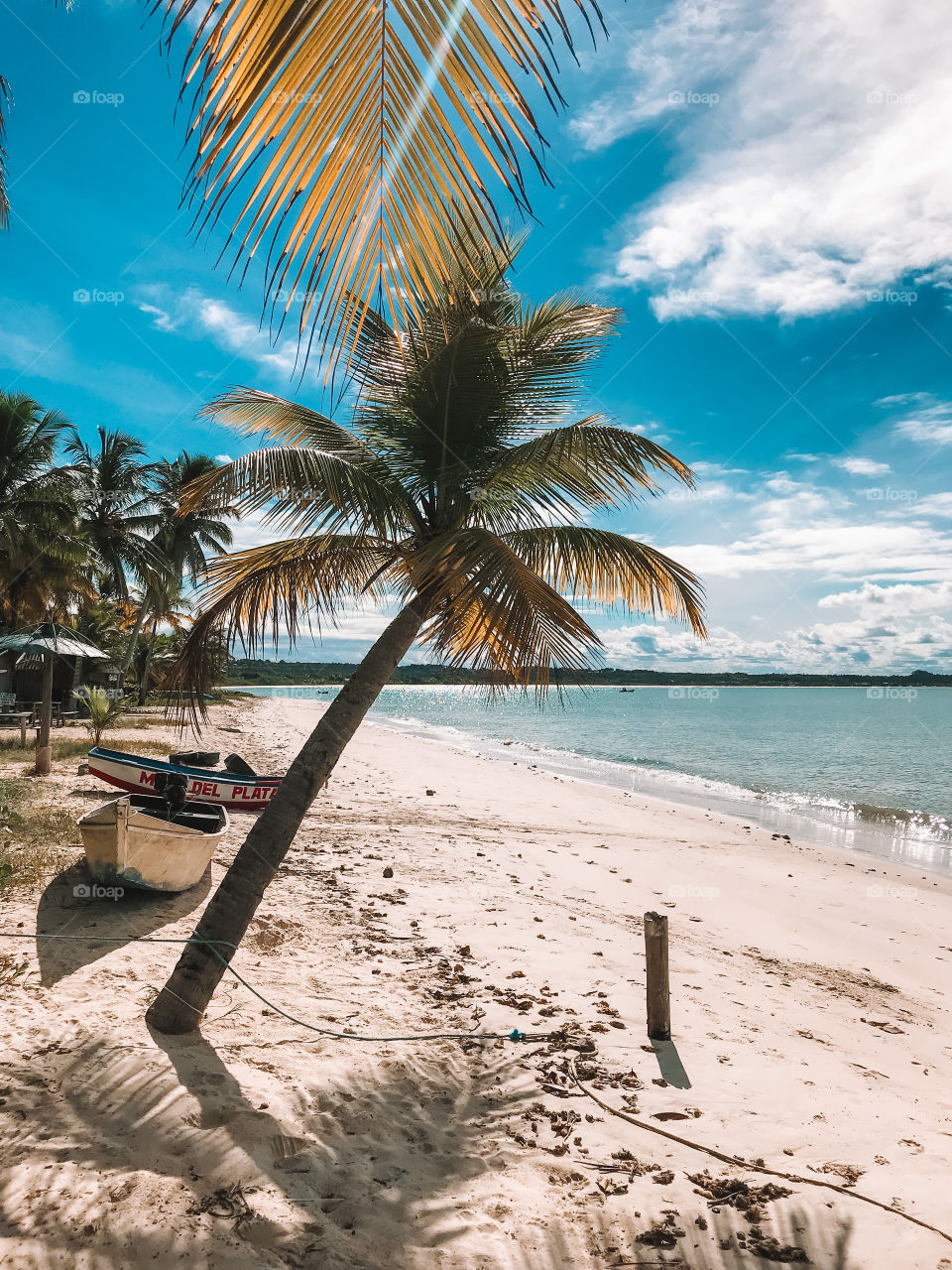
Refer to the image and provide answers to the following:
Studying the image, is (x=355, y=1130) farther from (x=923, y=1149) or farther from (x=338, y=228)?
(x=338, y=228)

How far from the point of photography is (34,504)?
18891mm

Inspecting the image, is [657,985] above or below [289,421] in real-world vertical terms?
below

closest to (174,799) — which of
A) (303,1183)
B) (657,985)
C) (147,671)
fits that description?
(303,1183)

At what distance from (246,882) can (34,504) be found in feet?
58.8

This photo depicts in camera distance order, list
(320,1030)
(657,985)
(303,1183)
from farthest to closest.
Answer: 1. (657,985)
2. (320,1030)
3. (303,1183)

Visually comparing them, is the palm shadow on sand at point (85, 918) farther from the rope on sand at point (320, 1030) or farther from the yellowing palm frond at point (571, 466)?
the yellowing palm frond at point (571, 466)

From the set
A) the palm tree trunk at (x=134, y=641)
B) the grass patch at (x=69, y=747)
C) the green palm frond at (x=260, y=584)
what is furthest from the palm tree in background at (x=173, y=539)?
the green palm frond at (x=260, y=584)

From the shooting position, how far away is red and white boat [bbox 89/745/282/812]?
436 inches

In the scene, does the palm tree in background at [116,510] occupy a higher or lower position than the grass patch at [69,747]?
higher

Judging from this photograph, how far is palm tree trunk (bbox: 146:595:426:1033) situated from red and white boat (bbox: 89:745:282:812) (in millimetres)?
5357

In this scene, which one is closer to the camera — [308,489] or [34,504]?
[308,489]

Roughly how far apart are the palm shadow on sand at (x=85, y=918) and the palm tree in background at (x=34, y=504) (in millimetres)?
13997

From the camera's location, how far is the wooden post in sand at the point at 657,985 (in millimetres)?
5805

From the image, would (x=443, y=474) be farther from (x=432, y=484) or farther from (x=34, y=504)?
(x=34, y=504)
